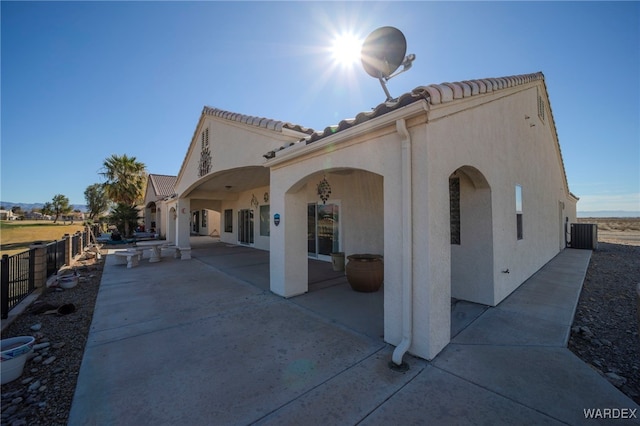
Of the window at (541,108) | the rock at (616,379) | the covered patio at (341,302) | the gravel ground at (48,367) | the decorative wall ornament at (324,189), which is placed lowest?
the rock at (616,379)

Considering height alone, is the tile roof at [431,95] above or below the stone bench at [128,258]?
above

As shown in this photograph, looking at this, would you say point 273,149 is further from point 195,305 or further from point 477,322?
point 477,322

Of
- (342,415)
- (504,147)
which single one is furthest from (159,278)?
(504,147)

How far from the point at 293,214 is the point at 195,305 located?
3060 millimetres

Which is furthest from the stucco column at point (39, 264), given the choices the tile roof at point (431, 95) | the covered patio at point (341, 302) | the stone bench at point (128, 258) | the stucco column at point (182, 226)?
the tile roof at point (431, 95)

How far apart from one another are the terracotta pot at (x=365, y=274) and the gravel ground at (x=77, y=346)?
3.62 meters

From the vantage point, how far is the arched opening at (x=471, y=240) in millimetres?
5508

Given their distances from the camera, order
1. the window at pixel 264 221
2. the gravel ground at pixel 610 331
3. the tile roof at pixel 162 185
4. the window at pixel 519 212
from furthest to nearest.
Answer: the tile roof at pixel 162 185 → the window at pixel 264 221 → the window at pixel 519 212 → the gravel ground at pixel 610 331

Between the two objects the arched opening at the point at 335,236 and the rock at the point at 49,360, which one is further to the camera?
the arched opening at the point at 335,236

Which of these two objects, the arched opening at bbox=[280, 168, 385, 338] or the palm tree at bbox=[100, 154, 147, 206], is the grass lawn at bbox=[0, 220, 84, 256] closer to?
the palm tree at bbox=[100, 154, 147, 206]

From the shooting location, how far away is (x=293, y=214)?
21.7 ft

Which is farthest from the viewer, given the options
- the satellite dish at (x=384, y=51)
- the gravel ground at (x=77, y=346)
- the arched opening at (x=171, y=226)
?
the arched opening at (x=171, y=226)

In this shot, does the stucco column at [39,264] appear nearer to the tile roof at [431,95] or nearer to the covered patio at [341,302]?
the covered patio at [341,302]

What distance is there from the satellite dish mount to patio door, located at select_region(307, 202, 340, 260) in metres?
5.24
